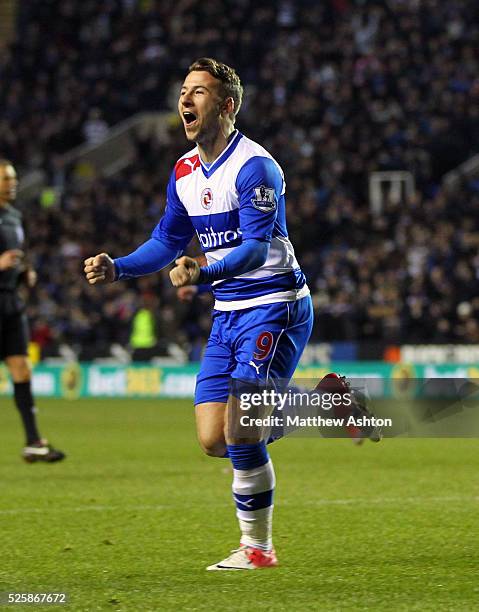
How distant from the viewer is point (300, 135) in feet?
83.6

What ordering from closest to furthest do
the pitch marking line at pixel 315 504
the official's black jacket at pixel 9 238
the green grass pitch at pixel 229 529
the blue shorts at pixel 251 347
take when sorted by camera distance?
the green grass pitch at pixel 229 529
the blue shorts at pixel 251 347
the pitch marking line at pixel 315 504
the official's black jacket at pixel 9 238

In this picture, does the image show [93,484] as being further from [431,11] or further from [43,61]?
[43,61]

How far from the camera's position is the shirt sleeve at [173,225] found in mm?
6070

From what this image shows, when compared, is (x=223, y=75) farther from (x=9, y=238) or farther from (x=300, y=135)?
(x=300, y=135)

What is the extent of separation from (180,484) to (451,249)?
1273 centimetres

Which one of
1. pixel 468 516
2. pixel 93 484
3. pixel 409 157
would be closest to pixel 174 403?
pixel 409 157

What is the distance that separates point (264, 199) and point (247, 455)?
3.58 feet

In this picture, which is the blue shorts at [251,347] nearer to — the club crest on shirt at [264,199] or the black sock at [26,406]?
the club crest on shirt at [264,199]

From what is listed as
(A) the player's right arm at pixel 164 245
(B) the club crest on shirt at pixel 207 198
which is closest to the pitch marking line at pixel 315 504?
(A) the player's right arm at pixel 164 245

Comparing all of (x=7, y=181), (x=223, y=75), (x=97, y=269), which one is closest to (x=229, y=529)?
(x=97, y=269)

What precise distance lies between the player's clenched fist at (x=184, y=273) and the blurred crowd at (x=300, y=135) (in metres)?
15.1

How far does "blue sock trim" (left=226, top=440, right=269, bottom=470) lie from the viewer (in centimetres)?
558

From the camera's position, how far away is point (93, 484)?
31.1ft

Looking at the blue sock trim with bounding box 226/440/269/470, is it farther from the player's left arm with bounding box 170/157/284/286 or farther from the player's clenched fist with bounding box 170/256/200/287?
the player's clenched fist with bounding box 170/256/200/287
